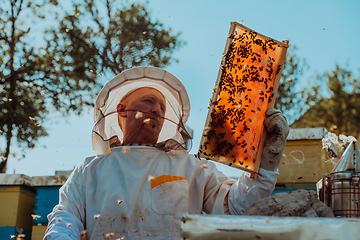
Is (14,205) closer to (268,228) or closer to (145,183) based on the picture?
(145,183)

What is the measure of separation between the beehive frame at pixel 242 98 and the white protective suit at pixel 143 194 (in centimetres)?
21

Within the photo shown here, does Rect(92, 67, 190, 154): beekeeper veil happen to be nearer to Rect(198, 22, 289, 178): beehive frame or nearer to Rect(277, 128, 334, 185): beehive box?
Rect(198, 22, 289, 178): beehive frame

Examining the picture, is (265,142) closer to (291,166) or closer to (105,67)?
(291,166)

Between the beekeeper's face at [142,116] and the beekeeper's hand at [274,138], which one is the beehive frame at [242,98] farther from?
the beekeeper's face at [142,116]

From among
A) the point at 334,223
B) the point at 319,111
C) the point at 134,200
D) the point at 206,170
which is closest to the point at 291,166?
the point at 206,170

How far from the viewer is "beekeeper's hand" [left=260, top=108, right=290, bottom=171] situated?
2232mm

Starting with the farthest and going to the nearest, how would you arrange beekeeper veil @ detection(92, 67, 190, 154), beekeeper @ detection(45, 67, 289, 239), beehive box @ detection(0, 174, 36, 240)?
beehive box @ detection(0, 174, 36, 240) → beekeeper veil @ detection(92, 67, 190, 154) → beekeeper @ detection(45, 67, 289, 239)

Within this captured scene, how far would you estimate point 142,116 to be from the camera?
9.64 ft

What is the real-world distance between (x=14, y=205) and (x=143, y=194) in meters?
2.80

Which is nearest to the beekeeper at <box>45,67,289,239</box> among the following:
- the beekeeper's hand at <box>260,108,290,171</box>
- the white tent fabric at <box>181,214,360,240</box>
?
the beekeeper's hand at <box>260,108,290,171</box>

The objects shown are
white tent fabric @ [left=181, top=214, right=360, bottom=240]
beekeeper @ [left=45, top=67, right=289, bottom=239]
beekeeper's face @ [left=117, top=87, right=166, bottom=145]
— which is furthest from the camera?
beekeeper's face @ [left=117, top=87, right=166, bottom=145]

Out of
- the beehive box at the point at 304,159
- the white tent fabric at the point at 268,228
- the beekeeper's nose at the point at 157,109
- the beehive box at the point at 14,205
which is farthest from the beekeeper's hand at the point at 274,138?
the beehive box at the point at 14,205

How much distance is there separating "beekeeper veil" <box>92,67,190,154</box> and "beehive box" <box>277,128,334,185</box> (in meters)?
1.94

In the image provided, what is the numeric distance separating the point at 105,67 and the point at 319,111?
10.2m
